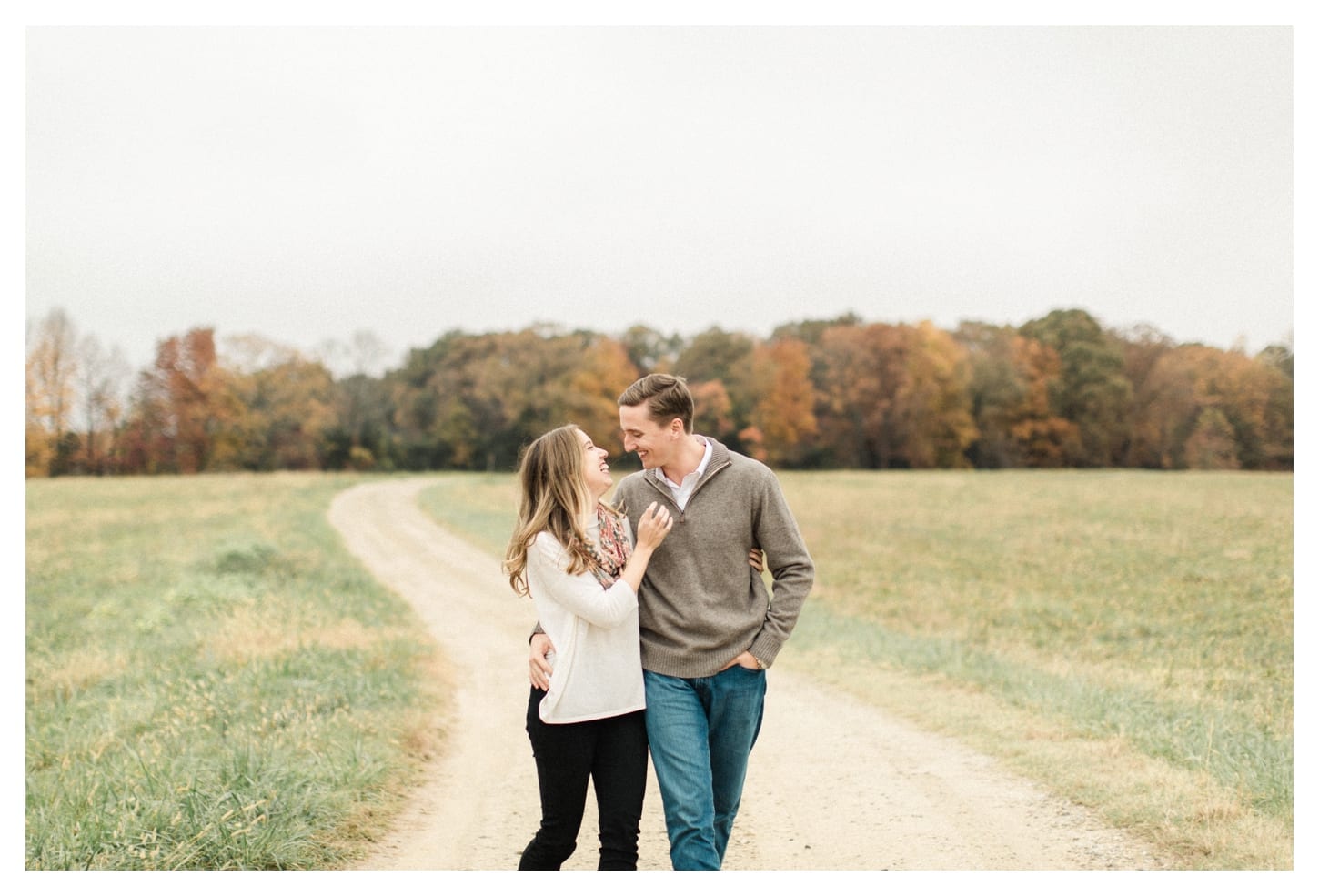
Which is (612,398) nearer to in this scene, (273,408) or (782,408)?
(782,408)

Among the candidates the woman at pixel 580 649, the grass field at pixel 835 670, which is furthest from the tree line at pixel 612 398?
the woman at pixel 580 649

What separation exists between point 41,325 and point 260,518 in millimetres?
12294

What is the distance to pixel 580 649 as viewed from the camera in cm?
331

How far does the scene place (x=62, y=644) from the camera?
1204 cm

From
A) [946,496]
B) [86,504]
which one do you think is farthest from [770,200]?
[86,504]

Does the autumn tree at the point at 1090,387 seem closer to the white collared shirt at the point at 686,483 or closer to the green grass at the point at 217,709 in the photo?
the green grass at the point at 217,709

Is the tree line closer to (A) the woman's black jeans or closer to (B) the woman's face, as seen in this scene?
(B) the woman's face

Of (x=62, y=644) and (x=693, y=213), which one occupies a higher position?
(x=693, y=213)

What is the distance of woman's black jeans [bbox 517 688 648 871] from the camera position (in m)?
3.31

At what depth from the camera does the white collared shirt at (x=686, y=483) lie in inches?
140

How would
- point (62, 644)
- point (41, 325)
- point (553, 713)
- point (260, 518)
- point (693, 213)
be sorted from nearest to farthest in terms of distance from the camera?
point (553, 713)
point (62, 644)
point (693, 213)
point (260, 518)
point (41, 325)

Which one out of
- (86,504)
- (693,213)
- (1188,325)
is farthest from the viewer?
(86,504)

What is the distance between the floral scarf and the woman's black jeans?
0.50 meters

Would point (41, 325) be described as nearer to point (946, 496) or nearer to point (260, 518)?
point (260, 518)
